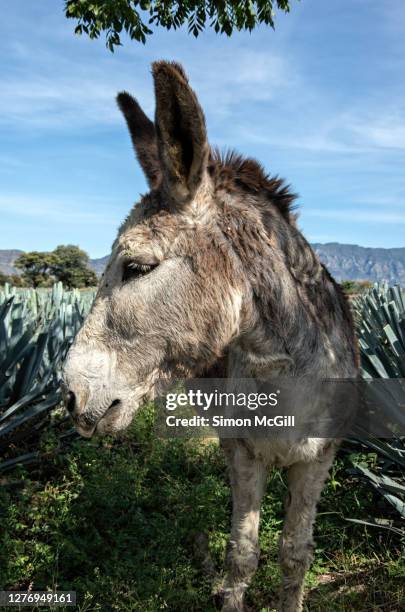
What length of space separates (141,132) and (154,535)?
122 inches

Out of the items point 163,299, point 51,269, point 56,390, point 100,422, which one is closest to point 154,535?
point 56,390

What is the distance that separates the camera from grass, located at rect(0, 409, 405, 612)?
10.9 feet

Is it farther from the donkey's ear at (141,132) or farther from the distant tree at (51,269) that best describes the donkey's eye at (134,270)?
the distant tree at (51,269)

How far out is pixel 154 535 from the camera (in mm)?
3902

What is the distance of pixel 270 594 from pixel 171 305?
264 centimetres

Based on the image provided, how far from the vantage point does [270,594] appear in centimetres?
347

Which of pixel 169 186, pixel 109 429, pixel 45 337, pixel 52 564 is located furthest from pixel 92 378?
pixel 45 337

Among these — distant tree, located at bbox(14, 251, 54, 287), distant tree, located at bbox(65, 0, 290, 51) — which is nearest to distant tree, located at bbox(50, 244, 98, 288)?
distant tree, located at bbox(14, 251, 54, 287)

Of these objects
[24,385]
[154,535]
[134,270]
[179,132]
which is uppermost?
[179,132]

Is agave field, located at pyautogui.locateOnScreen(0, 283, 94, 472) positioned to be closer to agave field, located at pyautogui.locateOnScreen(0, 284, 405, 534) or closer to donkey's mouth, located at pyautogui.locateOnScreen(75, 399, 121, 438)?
agave field, located at pyautogui.locateOnScreen(0, 284, 405, 534)

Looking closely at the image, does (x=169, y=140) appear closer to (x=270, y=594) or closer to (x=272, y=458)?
(x=272, y=458)

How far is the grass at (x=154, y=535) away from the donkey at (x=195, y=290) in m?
1.47

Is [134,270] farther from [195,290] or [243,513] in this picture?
[243,513]

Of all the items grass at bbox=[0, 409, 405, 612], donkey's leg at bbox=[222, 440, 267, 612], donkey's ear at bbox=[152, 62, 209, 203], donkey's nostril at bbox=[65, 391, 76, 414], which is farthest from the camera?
grass at bbox=[0, 409, 405, 612]
